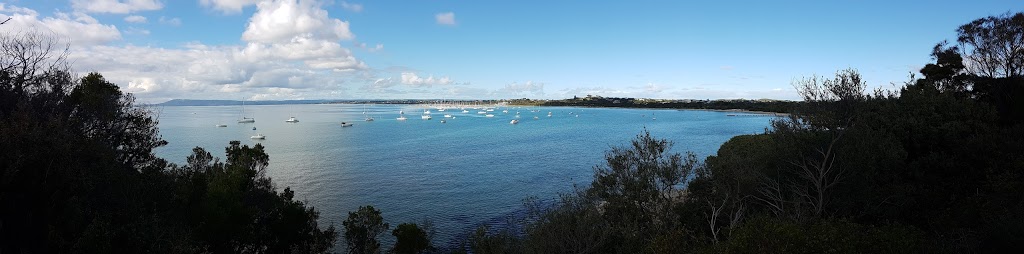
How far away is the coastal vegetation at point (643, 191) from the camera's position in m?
16.8

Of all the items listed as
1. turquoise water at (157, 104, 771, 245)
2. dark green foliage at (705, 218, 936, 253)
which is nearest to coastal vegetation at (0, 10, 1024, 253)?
dark green foliage at (705, 218, 936, 253)

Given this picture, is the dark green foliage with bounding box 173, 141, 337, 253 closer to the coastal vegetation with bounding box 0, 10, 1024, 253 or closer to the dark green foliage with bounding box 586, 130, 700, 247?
the coastal vegetation with bounding box 0, 10, 1024, 253

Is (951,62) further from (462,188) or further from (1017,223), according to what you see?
(462,188)

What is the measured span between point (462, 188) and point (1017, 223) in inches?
1764

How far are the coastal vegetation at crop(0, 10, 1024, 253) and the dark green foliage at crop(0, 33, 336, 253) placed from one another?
0.06 meters

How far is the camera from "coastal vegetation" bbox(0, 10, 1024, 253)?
1680 centimetres

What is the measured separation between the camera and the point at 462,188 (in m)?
55.9

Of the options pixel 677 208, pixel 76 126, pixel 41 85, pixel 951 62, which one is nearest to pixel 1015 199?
pixel 677 208

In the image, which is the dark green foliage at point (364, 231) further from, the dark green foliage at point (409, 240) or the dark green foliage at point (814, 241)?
the dark green foliage at point (814, 241)

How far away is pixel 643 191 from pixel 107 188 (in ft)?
80.7

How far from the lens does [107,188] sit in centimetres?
1933

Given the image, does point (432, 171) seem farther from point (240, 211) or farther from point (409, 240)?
point (240, 211)

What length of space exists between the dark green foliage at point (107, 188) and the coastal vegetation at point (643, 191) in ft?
0.21

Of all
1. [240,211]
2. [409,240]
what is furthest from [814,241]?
[240,211]
